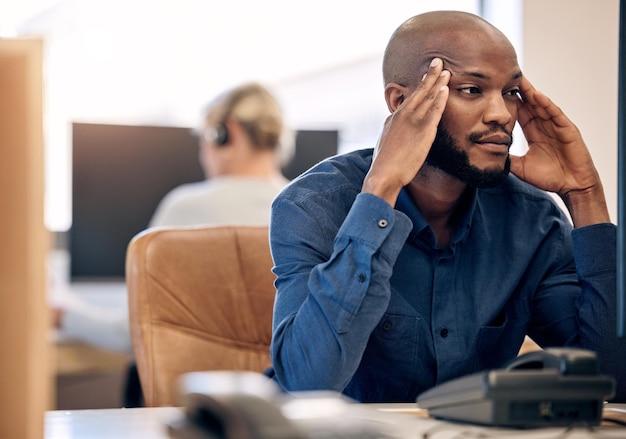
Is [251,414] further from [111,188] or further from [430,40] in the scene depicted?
[111,188]

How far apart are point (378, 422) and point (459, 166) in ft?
2.08

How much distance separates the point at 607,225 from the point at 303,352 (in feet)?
2.03

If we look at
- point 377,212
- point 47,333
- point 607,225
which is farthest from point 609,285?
point 47,333

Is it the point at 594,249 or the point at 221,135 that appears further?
the point at 221,135

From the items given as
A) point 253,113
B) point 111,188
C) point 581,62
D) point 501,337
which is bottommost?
point 501,337

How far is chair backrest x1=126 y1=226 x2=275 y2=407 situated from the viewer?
1.64 m

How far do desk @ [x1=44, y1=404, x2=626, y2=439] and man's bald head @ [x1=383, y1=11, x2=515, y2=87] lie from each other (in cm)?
66

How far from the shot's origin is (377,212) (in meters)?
1.31

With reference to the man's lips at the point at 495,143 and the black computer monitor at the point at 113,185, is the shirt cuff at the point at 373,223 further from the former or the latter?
the black computer monitor at the point at 113,185

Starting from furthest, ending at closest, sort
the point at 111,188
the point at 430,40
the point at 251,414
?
1. the point at 111,188
2. the point at 430,40
3. the point at 251,414

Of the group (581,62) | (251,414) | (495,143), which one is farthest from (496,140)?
(581,62)

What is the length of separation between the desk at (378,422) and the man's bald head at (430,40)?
657 mm

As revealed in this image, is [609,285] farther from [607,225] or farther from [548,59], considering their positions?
[548,59]

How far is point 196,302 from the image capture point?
171 centimetres
